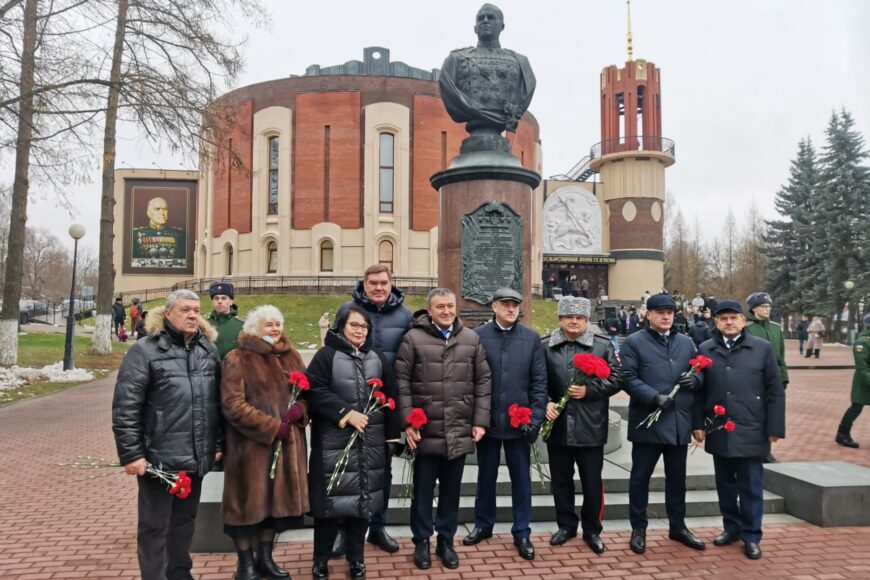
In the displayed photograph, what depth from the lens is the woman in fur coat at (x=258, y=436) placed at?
410 cm

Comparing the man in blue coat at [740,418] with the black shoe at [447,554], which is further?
the man in blue coat at [740,418]

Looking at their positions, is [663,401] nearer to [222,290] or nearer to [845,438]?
[222,290]

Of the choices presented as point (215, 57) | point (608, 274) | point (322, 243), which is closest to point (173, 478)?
point (215, 57)

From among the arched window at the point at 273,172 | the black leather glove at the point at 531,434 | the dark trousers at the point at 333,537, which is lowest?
the dark trousers at the point at 333,537

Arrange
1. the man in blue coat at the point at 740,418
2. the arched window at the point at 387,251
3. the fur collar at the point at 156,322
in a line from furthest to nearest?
1. the arched window at the point at 387,251
2. the man in blue coat at the point at 740,418
3. the fur collar at the point at 156,322

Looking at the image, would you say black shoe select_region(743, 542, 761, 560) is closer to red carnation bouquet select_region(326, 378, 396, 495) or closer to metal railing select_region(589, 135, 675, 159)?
red carnation bouquet select_region(326, 378, 396, 495)

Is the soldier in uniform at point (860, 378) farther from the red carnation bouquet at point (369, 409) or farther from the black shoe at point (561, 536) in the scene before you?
the red carnation bouquet at point (369, 409)

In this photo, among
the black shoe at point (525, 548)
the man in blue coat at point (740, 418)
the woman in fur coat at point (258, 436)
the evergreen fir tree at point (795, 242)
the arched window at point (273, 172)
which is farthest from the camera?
the arched window at point (273, 172)

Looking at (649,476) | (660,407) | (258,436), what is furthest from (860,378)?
(258,436)

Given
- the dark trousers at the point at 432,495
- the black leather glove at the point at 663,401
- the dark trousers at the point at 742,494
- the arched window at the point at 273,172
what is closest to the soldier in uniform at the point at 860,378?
the dark trousers at the point at 742,494

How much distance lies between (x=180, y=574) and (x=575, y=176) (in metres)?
50.4

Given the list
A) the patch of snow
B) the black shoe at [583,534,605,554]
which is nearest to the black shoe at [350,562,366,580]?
the black shoe at [583,534,605,554]

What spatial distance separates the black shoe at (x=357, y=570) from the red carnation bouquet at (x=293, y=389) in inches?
34.3

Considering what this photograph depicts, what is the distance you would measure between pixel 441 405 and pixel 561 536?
5.14ft
